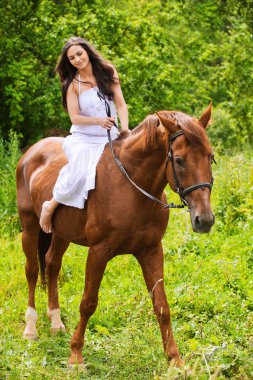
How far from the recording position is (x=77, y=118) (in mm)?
4906

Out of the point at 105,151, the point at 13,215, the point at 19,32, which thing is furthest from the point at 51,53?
the point at 105,151

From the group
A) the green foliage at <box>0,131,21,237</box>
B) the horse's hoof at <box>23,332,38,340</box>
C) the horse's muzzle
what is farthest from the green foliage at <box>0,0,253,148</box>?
the horse's muzzle

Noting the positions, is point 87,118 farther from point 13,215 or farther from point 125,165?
point 13,215

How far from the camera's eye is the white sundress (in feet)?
16.0

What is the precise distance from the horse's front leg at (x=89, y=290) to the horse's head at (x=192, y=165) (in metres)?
0.95

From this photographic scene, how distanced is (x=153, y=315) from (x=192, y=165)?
2.23m

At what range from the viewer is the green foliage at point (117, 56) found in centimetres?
1266

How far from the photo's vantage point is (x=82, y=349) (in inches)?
207

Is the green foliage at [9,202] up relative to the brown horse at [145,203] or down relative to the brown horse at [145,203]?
down

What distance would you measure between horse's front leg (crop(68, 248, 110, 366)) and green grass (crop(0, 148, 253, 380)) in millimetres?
156

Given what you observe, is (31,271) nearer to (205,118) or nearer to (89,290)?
(89,290)

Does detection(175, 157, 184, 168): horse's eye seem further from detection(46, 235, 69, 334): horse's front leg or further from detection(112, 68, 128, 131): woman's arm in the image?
detection(46, 235, 69, 334): horse's front leg

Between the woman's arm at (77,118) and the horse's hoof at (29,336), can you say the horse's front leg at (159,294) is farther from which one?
the horse's hoof at (29,336)

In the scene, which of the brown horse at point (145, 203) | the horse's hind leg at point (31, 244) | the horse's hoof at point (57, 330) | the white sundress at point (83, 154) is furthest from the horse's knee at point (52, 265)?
the white sundress at point (83, 154)
